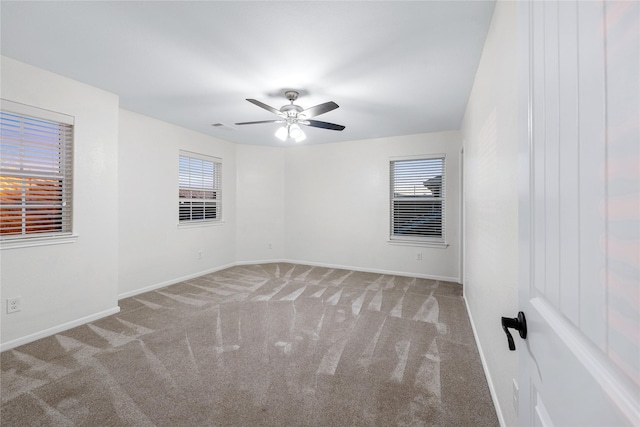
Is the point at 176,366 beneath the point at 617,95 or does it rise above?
beneath

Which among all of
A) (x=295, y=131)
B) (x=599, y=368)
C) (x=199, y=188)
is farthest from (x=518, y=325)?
(x=199, y=188)

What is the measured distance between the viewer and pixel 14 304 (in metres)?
2.50

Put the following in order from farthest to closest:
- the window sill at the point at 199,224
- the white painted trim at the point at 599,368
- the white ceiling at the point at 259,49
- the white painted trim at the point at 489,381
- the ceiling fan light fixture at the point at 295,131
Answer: the window sill at the point at 199,224
the ceiling fan light fixture at the point at 295,131
the white ceiling at the point at 259,49
the white painted trim at the point at 489,381
the white painted trim at the point at 599,368

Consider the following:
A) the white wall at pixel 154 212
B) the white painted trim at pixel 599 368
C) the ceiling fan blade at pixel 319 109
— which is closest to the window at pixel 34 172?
the white wall at pixel 154 212

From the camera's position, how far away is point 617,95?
0.41 metres

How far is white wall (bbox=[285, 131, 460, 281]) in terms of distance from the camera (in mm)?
4684

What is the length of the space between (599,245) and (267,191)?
5.70 m

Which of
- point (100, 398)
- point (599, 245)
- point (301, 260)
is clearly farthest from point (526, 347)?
point (301, 260)

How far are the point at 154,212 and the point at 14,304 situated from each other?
6.12 ft

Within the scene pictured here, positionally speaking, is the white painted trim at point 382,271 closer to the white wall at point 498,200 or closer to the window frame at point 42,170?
the white wall at point 498,200

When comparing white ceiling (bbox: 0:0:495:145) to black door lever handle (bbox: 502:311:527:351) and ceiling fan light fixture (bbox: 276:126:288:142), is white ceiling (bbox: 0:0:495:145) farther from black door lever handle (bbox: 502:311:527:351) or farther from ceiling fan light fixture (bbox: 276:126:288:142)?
black door lever handle (bbox: 502:311:527:351)

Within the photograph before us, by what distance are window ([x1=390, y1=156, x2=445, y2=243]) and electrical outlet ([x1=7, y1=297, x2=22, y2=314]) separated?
4.88 metres

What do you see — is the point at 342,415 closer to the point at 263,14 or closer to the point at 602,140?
the point at 602,140

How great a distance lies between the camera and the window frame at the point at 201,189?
4648 millimetres
